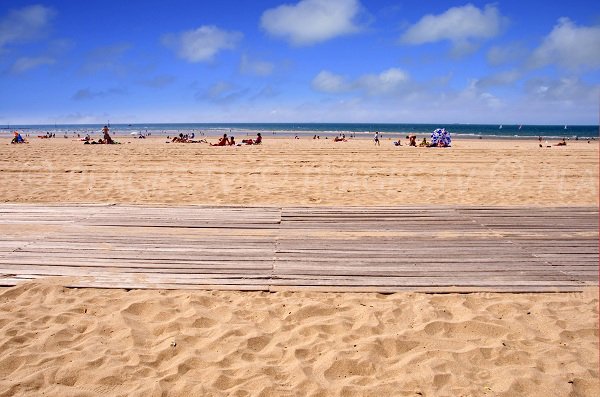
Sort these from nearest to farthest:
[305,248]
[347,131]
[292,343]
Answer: [292,343], [305,248], [347,131]

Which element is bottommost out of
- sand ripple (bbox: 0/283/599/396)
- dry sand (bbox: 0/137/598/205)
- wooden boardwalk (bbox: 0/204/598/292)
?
sand ripple (bbox: 0/283/599/396)

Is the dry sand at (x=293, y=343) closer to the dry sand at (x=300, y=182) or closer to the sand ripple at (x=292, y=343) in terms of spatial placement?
the sand ripple at (x=292, y=343)

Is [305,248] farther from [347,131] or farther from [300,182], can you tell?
[347,131]

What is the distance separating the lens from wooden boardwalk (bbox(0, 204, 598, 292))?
4.39 m

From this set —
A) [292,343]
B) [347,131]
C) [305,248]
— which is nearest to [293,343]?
[292,343]

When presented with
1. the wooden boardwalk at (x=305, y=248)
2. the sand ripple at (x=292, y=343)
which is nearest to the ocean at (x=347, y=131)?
the wooden boardwalk at (x=305, y=248)

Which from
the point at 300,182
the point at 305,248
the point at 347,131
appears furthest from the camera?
the point at 347,131

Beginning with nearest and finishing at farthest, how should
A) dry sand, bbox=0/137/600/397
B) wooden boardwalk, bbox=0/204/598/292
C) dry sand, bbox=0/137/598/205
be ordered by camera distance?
dry sand, bbox=0/137/600/397, wooden boardwalk, bbox=0/204/598/292, dry sand, bbox=0/137/598/205

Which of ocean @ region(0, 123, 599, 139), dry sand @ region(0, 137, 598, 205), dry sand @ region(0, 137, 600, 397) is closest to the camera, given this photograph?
dry sand @ region(0, 137, 600, 397)

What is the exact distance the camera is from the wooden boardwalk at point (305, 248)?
4.39 m

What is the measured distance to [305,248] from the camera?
5.32 m

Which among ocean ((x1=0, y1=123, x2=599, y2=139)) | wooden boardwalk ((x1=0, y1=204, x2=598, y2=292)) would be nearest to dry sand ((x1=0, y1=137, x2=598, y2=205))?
wooden boardwalk ((x1=0, y1=204, x2=598, y2=292))

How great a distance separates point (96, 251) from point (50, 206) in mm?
3119

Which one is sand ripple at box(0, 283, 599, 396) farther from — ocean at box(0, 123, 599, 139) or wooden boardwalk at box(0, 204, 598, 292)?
ocean at box(0, 123, 599, 139)
